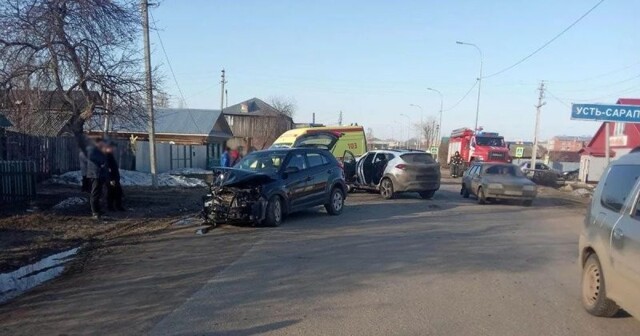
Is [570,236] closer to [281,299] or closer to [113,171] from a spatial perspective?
[281,299]

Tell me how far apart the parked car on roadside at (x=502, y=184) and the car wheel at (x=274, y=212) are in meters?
9.01

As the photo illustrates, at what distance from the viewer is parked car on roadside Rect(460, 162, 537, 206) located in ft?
60.5

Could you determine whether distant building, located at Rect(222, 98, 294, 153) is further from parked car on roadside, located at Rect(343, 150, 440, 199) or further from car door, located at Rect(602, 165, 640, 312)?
car door, located at Rect(602, 165, 640, 312)

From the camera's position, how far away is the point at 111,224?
1223 centimetres

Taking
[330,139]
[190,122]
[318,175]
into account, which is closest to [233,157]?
[330,139]

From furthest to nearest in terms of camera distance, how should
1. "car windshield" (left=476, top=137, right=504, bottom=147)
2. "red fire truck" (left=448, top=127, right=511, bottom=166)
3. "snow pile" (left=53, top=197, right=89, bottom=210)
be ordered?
"car windshield" (left=476, top=137, right=504, bottom=147) → "red fire truck" (left=448, top=127, right=511, bottom=166) → "snow pile" (left=53, top=197, right=89, bottom=210)

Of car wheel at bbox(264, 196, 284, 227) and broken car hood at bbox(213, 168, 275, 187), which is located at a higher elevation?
broken car hood at bbox(213, 168, 275, 187)

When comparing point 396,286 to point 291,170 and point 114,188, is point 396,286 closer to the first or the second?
point 291,170

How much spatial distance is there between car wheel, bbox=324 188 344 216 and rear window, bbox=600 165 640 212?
846cm

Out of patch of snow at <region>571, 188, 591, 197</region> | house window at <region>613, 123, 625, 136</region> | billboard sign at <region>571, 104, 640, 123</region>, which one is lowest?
patch of snow at <region>571, 188, 591, 197</region>

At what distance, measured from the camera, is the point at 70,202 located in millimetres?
14422

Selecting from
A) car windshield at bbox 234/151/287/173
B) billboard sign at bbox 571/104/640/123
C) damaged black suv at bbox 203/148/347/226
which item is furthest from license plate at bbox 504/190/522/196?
car windshield at bbox 234/151/287/173

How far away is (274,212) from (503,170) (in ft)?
33.4

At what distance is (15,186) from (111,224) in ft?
10.7
